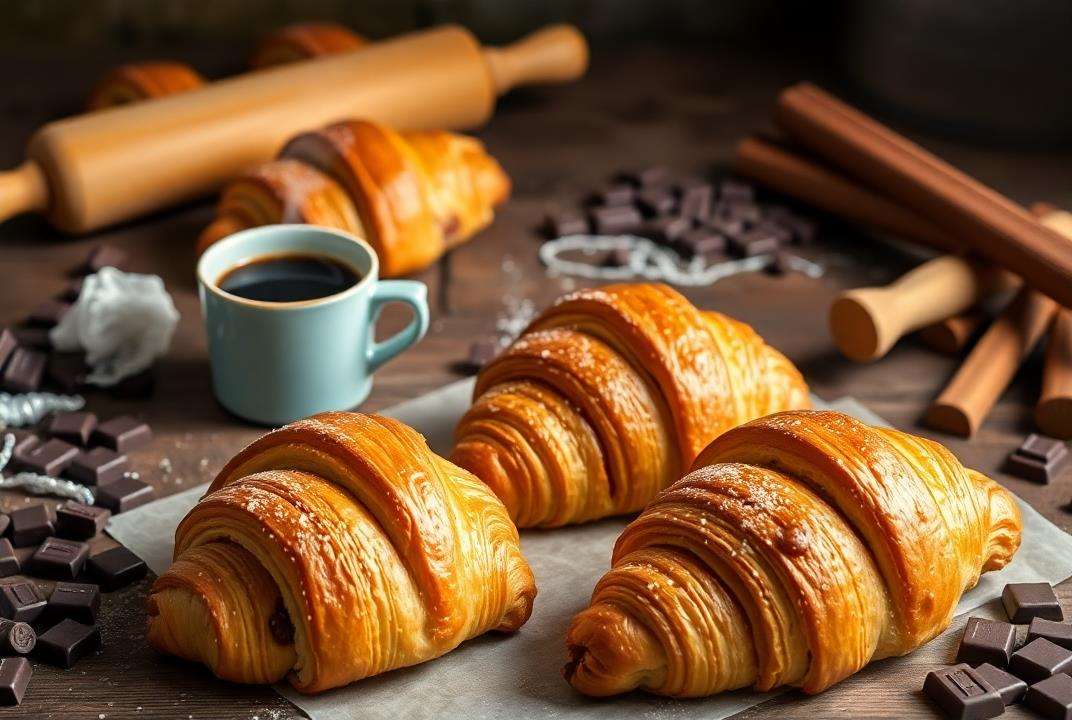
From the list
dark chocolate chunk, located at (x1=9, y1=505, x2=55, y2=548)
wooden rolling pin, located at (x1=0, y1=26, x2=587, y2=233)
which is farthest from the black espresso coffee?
wooden rolling pin, located at (x1=0, y1=26, x2=587, y2=233)

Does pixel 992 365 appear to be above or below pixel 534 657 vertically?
above

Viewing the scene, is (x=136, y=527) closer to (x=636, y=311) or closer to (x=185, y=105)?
(x=636, y=311)

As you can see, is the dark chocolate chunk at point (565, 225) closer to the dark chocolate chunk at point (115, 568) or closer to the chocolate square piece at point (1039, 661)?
the dark chocolate chunk at point (115, 568)

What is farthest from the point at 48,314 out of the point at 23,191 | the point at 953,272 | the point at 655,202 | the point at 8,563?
the point at 953,272

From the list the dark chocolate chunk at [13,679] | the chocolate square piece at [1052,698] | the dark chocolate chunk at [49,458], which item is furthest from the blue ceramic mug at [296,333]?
the chocolate square piece at [1052,698]

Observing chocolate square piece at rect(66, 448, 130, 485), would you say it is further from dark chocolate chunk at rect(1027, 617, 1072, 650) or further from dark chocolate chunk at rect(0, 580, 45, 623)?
dark chocolate chunk at rect(1027, 617, 1072, 650)

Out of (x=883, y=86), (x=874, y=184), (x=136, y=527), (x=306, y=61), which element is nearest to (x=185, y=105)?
(x=306, y=61)

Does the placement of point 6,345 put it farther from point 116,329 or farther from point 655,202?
point 655,202
